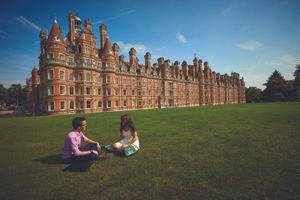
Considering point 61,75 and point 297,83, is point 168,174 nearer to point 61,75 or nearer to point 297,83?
point 61,75

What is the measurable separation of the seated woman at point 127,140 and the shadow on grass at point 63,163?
1.24 meters

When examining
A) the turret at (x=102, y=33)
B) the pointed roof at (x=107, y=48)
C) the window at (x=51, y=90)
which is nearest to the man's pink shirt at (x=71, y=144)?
the window at (x=51, y=90)

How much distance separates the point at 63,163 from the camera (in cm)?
520

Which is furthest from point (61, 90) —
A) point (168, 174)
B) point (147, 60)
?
point (168, 174)

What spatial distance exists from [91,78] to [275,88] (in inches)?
3725

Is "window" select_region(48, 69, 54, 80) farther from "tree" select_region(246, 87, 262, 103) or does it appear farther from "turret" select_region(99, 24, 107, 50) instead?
"tree" select_region(246, 87, 262, 103)

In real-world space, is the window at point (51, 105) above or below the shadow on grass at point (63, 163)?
above

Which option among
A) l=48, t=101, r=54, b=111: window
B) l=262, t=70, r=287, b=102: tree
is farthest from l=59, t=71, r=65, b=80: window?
l=262, t=70, r=287, b=102: tree

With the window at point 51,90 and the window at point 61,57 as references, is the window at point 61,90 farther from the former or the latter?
the window at point 61,57

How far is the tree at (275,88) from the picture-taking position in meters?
73.8

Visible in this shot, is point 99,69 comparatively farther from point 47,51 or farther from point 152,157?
point 152,157

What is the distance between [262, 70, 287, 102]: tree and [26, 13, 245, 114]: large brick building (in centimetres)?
5739

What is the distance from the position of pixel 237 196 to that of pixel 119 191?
2801 mm

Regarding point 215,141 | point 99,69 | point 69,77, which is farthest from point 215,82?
point 215,141
